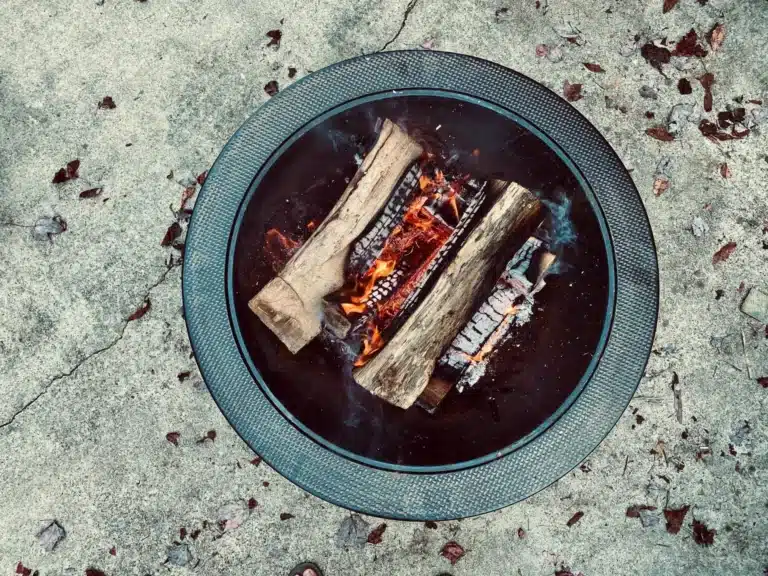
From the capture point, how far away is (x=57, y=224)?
2758 millimetres

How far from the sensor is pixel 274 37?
2771 millimetres

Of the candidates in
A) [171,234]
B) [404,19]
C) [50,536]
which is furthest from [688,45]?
[50,536]

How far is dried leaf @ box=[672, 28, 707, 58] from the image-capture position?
2.75 metres

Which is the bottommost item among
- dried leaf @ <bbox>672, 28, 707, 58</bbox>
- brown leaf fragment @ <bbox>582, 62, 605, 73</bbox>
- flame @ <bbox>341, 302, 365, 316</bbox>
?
flame @ <bbox>341, 302, 365, 316</bbox>

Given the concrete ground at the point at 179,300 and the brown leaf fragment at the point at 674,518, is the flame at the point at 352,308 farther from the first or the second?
the brown leaf fragment at the point at 674,518

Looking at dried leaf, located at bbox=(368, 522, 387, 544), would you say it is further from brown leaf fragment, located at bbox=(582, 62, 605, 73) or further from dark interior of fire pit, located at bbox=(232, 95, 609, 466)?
brown leaf fragment, located at bbox=(582, 62, 605, 73)

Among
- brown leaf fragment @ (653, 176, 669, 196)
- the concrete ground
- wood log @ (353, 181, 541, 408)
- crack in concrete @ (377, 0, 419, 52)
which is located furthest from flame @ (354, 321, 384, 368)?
brown leaf fragment @ (653, 176, 669, 196)

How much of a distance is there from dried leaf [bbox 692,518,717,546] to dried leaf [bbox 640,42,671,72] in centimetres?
218

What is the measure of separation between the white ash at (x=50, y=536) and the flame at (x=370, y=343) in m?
1.76

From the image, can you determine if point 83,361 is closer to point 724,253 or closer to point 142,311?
point 142,311

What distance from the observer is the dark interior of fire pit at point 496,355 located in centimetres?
218

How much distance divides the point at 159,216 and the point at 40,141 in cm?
69

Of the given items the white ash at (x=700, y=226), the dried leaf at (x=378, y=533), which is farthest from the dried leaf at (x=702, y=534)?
the dried leaf at (x=378, y=533)

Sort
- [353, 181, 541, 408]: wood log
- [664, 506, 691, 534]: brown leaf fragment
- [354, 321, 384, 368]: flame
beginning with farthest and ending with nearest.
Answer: [664, 506, 691, 534]: brown leaf fragment < [354, 321, 384, 368]: flame < [353, 181, 541, 408]: wood log
